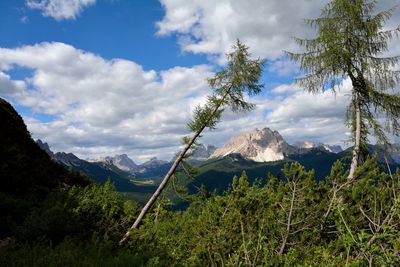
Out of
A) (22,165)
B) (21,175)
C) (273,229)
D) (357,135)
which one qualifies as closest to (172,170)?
(21,175)

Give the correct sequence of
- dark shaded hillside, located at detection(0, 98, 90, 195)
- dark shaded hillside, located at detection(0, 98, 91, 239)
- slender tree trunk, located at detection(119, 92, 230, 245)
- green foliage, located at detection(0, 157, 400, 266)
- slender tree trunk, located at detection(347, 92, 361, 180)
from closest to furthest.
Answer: green foliage, located at detection(0, 157, 400, 266) → dark shaded hillside, located at detection(0, 98, 91, 239) → slender tree trunk, located at detection(347, 92, 361, 180) → slender tree trunk, located at detection(119, 92, 230, 245) → dark shaded hillside, located at detection(0, 98, 90, 195)

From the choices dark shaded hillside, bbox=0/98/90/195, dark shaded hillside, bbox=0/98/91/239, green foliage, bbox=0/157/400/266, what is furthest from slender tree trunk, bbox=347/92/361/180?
dark shaded hillside, bbox=0/98/90/195

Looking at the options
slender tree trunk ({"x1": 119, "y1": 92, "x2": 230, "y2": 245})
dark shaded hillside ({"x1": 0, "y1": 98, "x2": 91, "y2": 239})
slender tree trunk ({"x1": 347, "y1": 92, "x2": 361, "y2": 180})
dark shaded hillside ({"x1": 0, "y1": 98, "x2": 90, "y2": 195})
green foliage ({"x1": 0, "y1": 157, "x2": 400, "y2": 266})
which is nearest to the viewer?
A: green foliage ({"x1": 0, "y1": 157, "x2": 400, "y2": 266})

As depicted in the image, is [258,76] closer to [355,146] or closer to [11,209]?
[355,146]

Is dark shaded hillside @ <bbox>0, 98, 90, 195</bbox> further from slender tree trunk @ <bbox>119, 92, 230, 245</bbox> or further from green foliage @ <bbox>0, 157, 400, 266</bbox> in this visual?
slender tree trunk @ <bbox>119, 92, 230, 245</bbox>

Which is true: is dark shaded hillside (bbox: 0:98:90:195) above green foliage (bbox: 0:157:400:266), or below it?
above

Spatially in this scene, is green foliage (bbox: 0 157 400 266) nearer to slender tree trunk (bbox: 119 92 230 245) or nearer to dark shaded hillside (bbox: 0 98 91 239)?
dark shaded hillside (bbox: 0 98 91 239)

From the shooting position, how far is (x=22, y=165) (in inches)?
673

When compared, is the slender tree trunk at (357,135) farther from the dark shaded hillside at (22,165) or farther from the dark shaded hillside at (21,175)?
the dark shaded hillside at (22,165)

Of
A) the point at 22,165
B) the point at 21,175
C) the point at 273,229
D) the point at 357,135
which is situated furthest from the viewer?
the point at 22,165

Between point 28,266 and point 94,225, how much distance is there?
617cm

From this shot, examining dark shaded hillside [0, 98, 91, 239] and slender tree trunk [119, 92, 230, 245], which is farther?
slender tree trunk [119, 92, 230, 245]

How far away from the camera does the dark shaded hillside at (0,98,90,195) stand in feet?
52.8

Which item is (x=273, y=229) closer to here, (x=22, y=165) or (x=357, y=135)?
(x=357, y=135)
